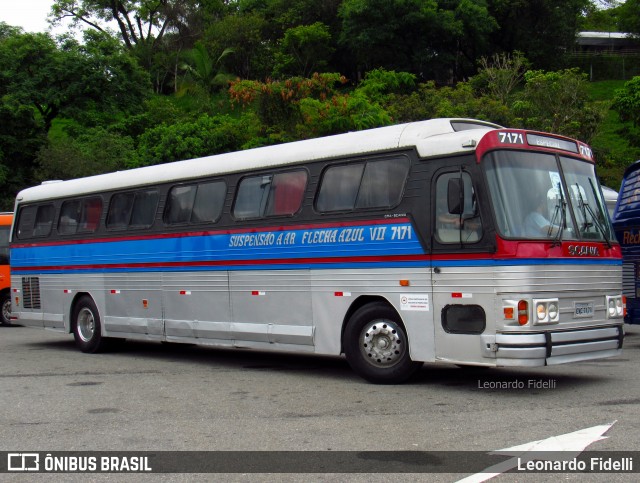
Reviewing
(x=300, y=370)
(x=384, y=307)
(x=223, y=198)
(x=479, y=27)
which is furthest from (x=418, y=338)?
(x=479, y=27)

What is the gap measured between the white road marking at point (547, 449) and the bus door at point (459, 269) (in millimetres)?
1949

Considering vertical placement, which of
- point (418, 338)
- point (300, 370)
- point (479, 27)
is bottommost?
point (300, 370)

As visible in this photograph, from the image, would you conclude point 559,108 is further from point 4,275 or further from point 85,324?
point 85,324

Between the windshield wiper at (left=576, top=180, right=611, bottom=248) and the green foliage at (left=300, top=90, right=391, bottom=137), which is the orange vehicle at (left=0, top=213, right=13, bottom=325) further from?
the windshield wiper at (left=576, top=180, right=611, bottom=248)

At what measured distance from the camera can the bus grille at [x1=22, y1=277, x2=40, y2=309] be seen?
53.7ft

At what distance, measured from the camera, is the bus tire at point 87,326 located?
1495 cm

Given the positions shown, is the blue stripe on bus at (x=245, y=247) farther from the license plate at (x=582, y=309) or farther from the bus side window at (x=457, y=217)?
the license plate at (x=582, y=309)

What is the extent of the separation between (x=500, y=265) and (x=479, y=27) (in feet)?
167

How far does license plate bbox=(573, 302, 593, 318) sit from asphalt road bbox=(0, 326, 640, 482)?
0.88 metres

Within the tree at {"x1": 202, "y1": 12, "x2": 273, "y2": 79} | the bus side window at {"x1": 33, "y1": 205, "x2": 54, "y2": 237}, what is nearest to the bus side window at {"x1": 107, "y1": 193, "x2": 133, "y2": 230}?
the bus side window at {"x1": 33, "y1": 205, "x2": 54, "y2": 237}

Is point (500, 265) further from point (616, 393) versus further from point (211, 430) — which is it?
point (211, 430)

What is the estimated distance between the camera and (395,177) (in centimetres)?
994

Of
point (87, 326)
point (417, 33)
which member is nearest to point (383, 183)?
point (87, 326)

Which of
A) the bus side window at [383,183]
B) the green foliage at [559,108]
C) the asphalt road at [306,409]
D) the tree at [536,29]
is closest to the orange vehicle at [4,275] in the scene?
the asphalt road at [306,409]
